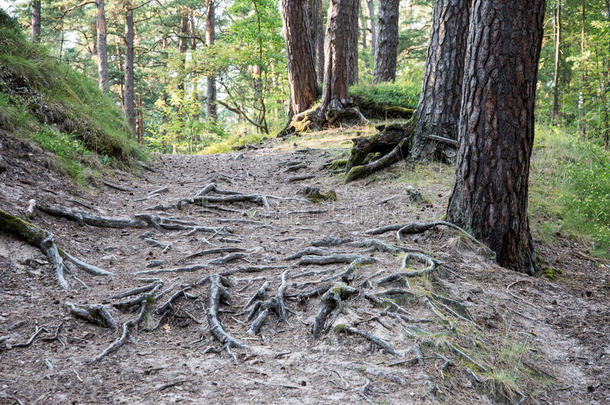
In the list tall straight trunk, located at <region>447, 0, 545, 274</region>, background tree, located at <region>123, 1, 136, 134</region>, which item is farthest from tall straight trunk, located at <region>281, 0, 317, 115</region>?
background tree, located at <region>123, 1, 136, 134</region>

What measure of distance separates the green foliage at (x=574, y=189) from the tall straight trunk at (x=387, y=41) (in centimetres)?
681

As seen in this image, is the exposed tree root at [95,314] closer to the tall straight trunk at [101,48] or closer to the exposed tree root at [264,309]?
the exposed tree root at [264,309]

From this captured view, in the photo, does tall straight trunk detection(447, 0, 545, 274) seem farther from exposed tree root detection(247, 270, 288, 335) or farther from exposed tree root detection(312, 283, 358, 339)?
exposed tree root detection(247, 270, 288, 335)

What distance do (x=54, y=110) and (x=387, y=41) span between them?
10042mm

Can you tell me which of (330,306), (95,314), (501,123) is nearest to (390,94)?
(501,123)

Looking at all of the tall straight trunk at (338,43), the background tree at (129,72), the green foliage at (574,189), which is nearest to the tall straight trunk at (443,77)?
the green foliage at (574,189)

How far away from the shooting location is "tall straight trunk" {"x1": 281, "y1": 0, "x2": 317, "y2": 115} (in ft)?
38.4

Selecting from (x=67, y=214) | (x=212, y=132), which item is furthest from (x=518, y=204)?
(x=212, y=132)

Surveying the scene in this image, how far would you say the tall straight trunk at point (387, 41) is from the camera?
1312 centimetres

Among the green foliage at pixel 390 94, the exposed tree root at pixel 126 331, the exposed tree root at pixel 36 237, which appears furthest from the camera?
the green foliage at pixel 390 94

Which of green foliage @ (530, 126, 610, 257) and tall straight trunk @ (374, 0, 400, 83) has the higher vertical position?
tall straight trunk @ (374, 0, 400, 83)

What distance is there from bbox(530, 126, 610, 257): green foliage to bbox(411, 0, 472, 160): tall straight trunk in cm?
162

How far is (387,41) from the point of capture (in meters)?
13.4

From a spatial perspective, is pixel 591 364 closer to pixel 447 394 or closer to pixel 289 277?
pixel 447 394
